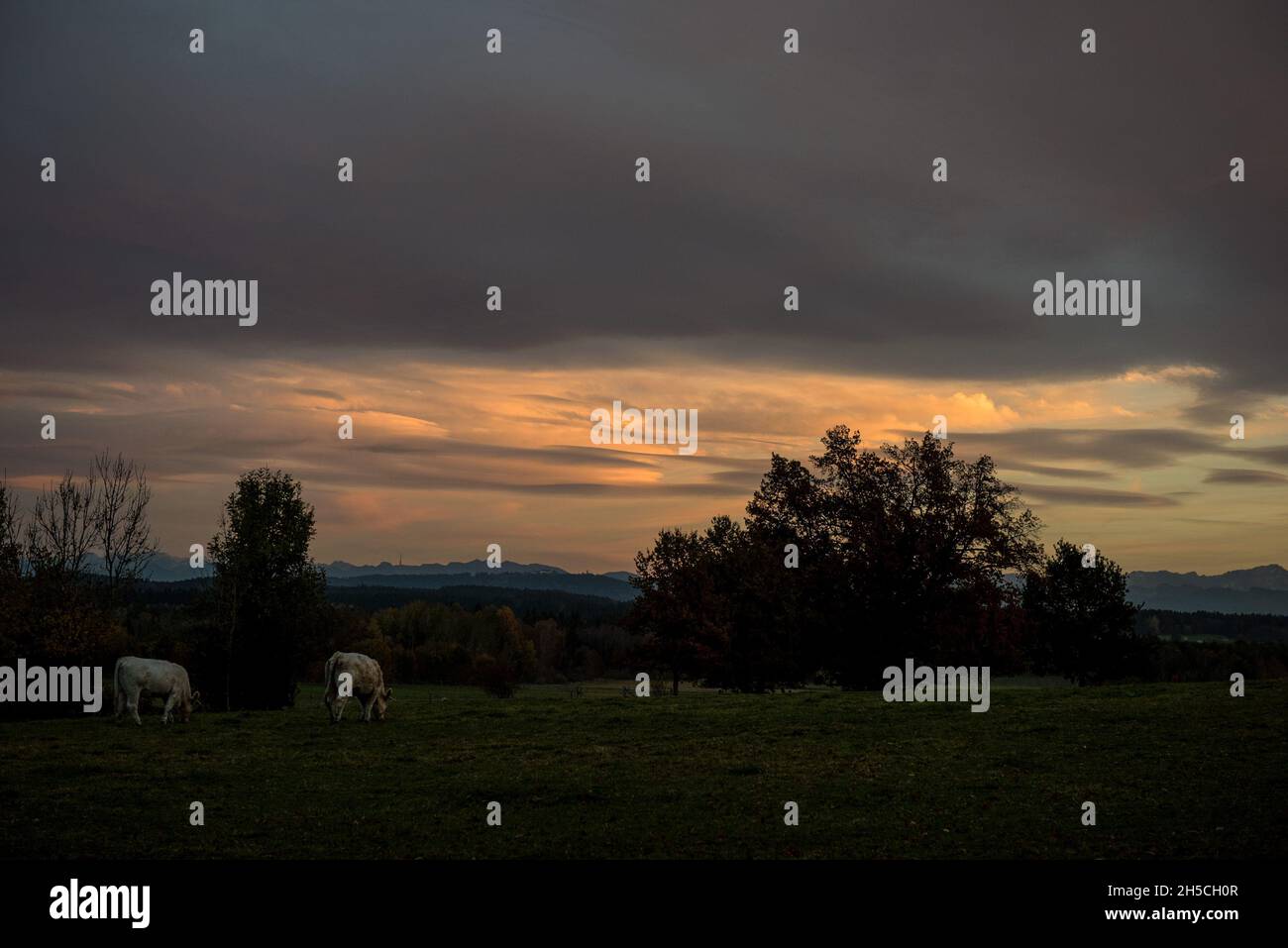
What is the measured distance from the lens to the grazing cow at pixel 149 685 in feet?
102

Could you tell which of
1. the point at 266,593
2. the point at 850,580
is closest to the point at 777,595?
the point at 850,580

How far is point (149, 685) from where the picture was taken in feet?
103

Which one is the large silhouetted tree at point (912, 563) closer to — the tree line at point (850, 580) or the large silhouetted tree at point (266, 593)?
the tree line at point (850, 580)

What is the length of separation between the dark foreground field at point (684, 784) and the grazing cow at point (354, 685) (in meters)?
0.80

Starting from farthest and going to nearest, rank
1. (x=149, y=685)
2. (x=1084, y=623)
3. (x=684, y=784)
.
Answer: (x=1084, y=623) → (x=149, y=685) → (x=684, y=784)

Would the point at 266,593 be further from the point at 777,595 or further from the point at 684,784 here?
the point at 684,784

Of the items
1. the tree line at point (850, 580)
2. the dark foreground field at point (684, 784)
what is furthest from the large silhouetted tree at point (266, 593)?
the dark foreground field at point (684, 784)

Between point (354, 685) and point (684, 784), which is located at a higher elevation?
point (354, 685)

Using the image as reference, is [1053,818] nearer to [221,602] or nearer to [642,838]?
[642,838]

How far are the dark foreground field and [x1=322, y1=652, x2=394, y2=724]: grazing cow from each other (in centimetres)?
80

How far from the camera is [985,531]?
160 ft

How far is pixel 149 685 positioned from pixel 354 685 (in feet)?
20.7
